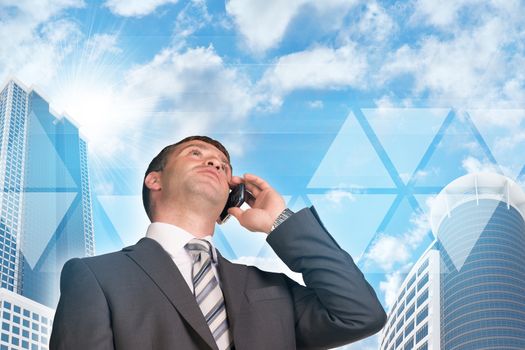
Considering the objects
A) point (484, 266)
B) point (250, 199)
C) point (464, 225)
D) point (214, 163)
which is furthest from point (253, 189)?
point (484, 266)

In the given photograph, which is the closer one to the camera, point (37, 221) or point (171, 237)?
point (171, 237)

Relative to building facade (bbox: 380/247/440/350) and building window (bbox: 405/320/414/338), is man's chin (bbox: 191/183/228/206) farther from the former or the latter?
building window (bbox: 405/320/414/338)

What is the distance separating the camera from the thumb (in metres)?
2.22

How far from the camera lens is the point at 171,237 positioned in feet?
6.63

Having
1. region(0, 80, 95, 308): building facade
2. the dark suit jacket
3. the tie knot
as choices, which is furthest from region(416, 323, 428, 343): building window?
the tie knot

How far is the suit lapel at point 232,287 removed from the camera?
1867 mm

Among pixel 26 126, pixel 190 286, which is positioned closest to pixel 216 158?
pixel 190 286

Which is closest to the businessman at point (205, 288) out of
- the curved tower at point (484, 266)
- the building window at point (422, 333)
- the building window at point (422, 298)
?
the curved tower at point (484, 266)

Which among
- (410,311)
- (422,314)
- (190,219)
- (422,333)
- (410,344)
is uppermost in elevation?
(410,311)

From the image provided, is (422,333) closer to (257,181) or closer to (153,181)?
(257,181)

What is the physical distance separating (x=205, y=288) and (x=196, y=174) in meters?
0.42

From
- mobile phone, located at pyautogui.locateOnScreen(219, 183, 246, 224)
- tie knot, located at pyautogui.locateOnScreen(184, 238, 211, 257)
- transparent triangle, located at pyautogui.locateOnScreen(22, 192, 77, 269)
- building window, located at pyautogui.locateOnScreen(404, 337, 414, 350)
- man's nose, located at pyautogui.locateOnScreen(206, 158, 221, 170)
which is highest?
building window, located at pyautogui.locateOnScreen(404, 337, 414, 350)

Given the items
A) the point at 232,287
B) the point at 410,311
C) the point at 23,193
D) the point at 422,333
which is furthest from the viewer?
the point at 410,311

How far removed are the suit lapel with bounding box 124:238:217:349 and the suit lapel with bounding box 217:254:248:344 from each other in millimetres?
138
